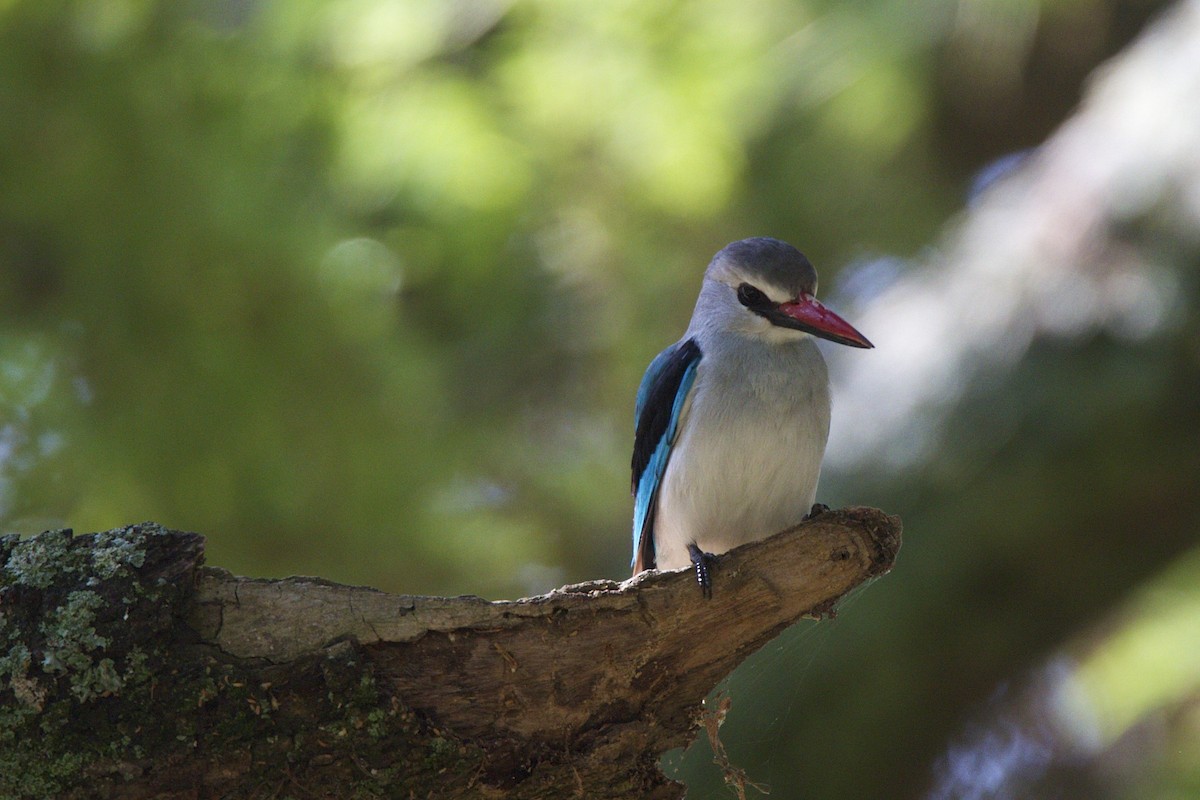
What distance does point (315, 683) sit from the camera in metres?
2.47

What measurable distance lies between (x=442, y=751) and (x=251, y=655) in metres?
0.44

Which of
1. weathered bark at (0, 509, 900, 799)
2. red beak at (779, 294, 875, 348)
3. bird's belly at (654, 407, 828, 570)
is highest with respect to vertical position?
red beak at (779, 294, 875, 348)

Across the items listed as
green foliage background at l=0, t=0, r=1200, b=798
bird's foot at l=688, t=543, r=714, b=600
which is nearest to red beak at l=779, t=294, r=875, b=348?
bird's foot at l=688, t=543, r=714, b=600

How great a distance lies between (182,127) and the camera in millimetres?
5828

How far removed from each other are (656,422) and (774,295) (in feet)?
1.80

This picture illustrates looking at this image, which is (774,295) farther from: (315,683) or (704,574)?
(315,683)

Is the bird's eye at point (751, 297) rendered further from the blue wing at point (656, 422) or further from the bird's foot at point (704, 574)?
the bird's foot at point (704, 574)

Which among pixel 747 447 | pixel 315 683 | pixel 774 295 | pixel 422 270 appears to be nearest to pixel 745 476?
pixel 747 447

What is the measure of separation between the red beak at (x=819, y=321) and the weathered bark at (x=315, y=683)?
42.6 inches

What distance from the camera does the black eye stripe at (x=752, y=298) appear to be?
149 inches

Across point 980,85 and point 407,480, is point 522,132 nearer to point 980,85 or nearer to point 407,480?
point 407,480

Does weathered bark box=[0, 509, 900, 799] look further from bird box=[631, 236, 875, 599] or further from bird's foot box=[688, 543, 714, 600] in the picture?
bird box=[631, 236, 875, 599]

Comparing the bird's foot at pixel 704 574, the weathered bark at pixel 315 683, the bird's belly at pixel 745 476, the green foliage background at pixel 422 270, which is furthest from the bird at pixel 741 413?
the green foliage background at pixel 422 270

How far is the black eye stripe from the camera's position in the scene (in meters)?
3.79
